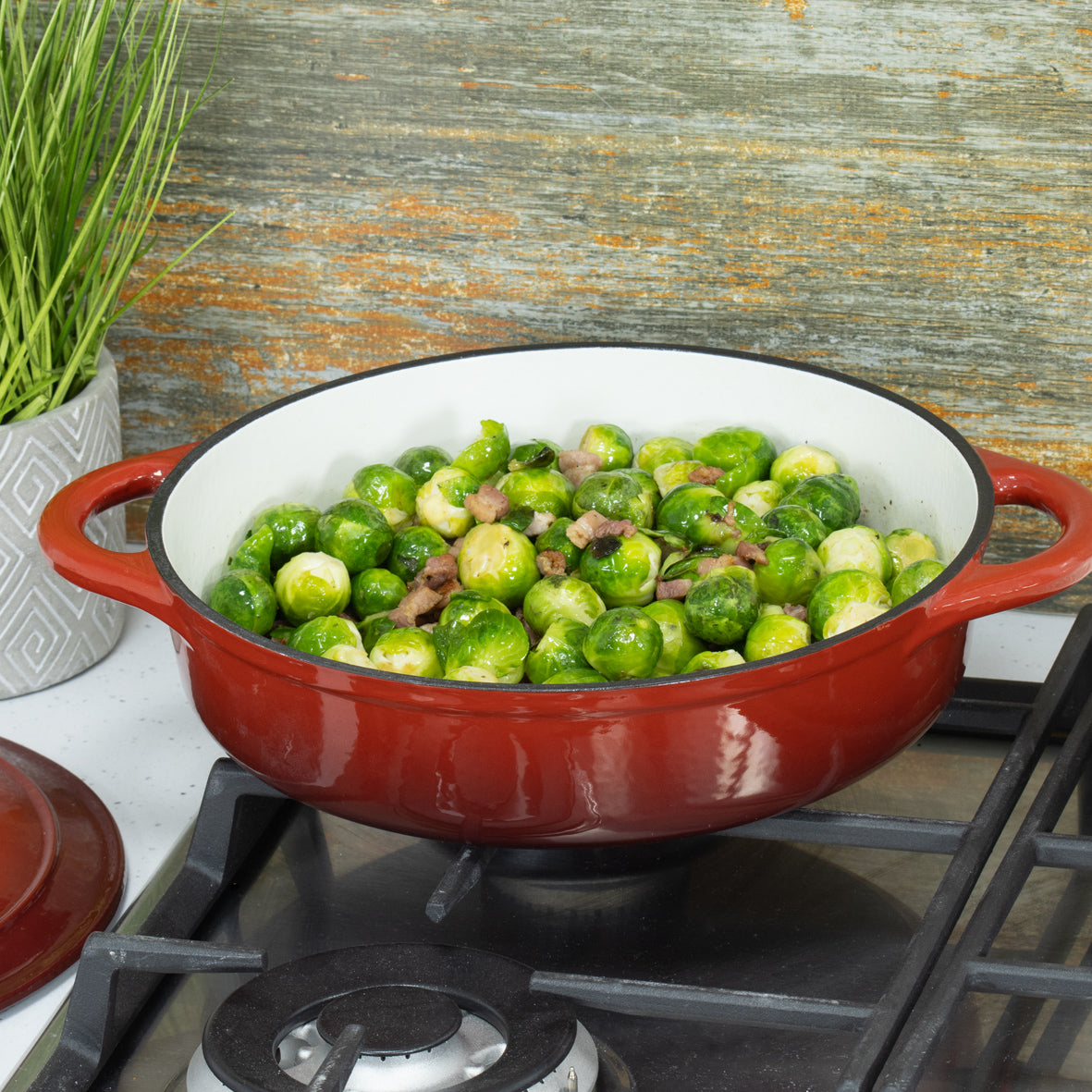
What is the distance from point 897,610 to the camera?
876 millimetres

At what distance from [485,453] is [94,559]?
457 mm

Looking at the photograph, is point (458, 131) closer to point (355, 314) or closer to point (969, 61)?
point (355, 314)

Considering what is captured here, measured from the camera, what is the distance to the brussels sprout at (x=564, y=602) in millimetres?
1148

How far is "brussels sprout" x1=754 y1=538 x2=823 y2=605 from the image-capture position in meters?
1.16

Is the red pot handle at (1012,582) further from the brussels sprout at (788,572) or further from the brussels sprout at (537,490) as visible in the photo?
the brussels sprout at (537,490)

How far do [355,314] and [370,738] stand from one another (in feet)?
2.61

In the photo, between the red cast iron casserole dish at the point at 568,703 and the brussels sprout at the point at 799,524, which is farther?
the brussels sprout at the point at 799,524

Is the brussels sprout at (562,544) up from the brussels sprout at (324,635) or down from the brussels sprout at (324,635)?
up

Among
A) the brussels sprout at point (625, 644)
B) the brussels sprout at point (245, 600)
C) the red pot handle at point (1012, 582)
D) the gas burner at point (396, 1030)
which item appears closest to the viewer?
the gas burner at point (396, 1030)

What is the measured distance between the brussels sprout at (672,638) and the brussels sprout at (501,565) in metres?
0.15

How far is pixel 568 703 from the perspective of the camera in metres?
0.80

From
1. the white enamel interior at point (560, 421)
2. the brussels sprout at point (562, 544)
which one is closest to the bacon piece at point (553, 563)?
the brussels sprout at point (562, 544)

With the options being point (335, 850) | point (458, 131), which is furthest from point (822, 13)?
point (335, 850)

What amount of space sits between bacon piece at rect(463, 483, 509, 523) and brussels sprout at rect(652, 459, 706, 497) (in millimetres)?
171
